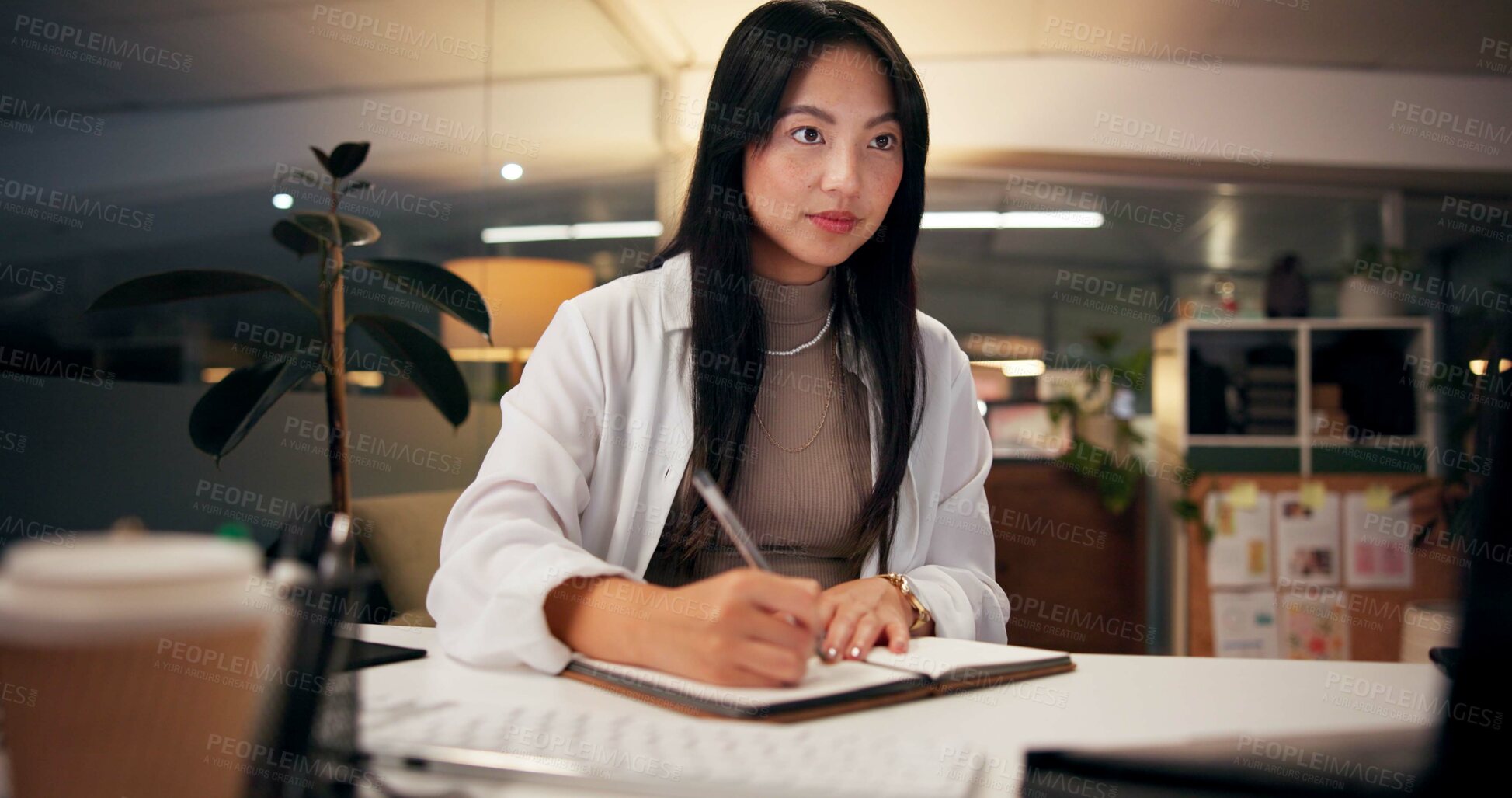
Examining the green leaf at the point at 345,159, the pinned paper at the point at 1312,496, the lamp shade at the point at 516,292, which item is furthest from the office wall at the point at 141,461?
the pinned paper at the point at 1312,496

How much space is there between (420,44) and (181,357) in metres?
1.22

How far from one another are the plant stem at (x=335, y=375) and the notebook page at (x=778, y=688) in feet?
3.56

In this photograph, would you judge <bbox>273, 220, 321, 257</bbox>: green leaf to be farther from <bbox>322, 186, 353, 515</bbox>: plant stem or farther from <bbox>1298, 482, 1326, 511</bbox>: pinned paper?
<bbox>1298, 482, 1326, 511</bbox>: pinned paper

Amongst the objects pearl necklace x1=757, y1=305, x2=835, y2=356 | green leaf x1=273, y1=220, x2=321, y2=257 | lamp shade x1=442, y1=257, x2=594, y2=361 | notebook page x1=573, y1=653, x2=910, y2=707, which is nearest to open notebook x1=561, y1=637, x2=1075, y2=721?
notebook page x1=573, y1=653, x2=910, y2=707

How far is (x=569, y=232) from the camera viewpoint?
3.61m

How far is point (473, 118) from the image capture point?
2.81 meters

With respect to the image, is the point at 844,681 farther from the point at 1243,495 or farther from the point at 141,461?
the point at 1243,495

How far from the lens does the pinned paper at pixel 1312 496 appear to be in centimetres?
379

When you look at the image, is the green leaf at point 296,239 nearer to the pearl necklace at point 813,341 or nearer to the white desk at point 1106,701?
the pearl necklace at point 813,341

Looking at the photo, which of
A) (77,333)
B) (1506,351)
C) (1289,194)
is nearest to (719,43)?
(1289,194)

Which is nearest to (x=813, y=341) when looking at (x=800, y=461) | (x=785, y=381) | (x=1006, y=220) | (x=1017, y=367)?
(x=785, y=381)

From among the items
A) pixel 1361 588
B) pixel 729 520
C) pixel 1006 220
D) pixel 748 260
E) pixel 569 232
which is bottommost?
pixel 1361 588

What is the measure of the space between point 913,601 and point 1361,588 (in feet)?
11.4

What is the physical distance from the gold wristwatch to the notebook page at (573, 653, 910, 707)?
24 cm
